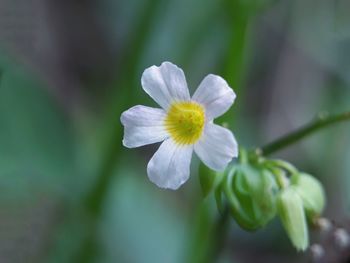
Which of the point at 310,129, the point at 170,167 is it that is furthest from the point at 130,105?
the point at 170,167

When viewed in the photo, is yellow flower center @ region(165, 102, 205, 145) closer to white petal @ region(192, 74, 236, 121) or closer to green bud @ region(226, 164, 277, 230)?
white petal @ region(192, 74, 236, 121)

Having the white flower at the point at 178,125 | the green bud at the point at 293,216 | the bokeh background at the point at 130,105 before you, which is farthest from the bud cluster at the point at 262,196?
the bokeh background at the point at 130,105

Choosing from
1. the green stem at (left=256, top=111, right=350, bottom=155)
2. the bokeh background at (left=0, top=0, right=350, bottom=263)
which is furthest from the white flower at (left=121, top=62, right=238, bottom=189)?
the bokeh background at (left=0, top=0, right=350, bottom=263)

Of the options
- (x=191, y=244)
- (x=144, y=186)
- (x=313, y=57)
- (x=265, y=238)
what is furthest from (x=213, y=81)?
(x=313, y=57)

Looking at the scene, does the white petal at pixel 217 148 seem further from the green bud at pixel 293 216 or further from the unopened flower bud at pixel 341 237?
the unopened flower bud at pixel 341 237

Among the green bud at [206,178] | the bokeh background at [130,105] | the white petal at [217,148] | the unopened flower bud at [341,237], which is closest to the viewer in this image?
the white petal at [217,148]

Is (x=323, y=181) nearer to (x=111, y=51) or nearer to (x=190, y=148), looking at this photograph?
(x=111, y=51)
